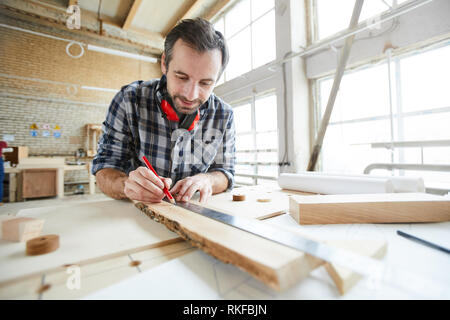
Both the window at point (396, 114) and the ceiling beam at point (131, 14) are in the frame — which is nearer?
the window at point (396, 114)

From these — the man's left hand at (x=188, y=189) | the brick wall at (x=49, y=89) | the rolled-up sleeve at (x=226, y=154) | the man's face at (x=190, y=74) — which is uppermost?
the brick wall at (x=49, y=89)

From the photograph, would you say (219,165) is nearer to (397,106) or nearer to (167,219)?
(167,219)

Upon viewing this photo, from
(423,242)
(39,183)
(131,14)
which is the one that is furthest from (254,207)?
(131,14)

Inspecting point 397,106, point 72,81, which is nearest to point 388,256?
point 397,106

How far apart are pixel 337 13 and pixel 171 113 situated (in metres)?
4.06

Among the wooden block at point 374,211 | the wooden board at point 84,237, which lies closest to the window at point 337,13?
the wooden block at point 374,211

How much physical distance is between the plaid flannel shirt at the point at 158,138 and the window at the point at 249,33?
400cm

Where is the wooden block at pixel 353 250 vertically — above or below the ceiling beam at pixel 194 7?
below

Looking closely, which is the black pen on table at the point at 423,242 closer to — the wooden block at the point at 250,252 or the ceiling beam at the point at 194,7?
the wooden block at the point at 250,252

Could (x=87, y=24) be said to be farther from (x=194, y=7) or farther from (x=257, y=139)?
(x=257, y=139)

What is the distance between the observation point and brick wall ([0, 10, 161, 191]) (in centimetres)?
632

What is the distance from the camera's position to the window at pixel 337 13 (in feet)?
11.1

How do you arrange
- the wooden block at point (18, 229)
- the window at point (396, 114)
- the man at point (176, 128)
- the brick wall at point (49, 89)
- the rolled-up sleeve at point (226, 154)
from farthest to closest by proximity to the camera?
1. the brick wall at point (49, 89)
2. the window at point (396, 114)
3. the rolled-up sleeve at point (226, 154)
4. the man at point (176, 128)
5. the wooden block at point (18, 229)

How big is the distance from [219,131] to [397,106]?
2.99 m
